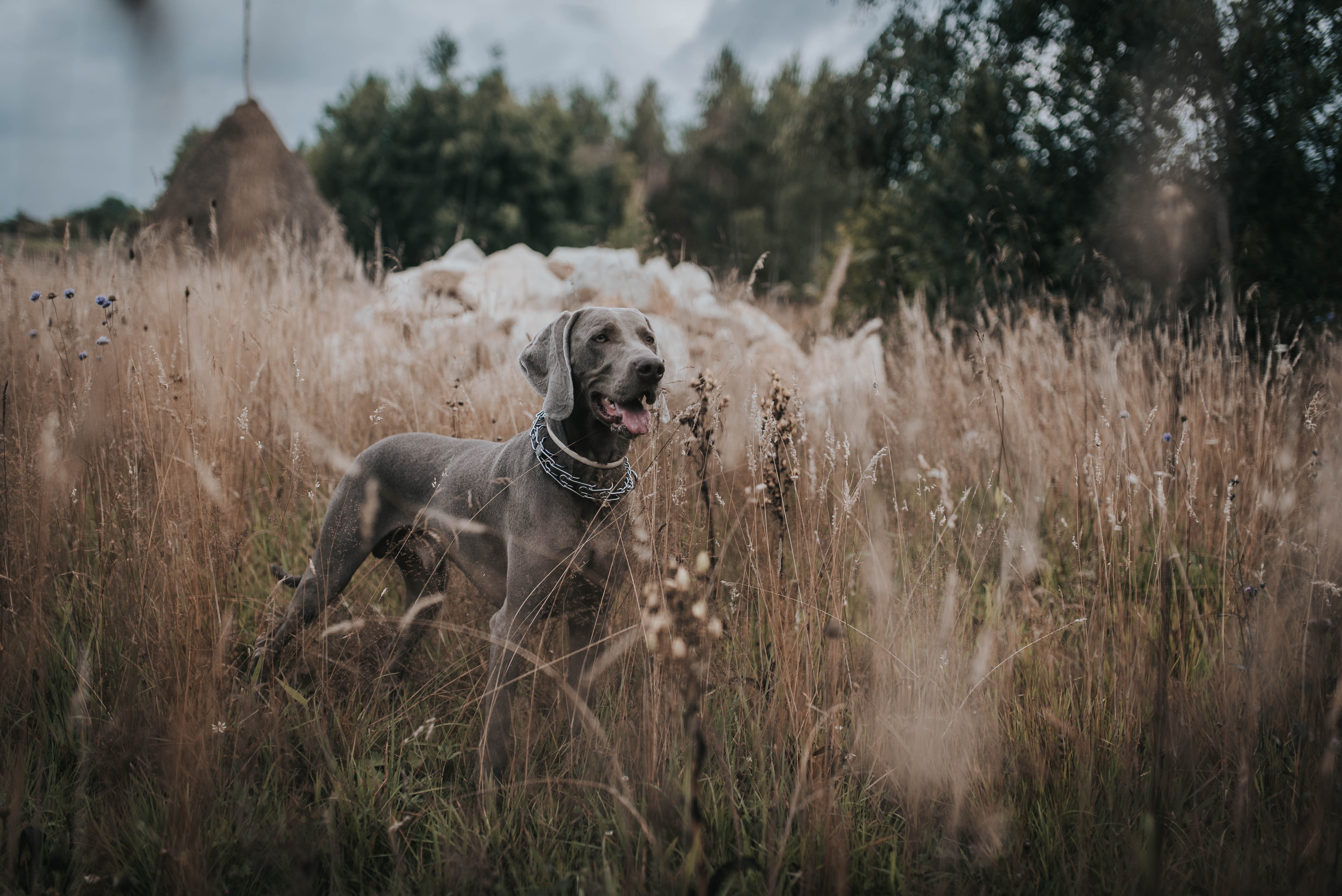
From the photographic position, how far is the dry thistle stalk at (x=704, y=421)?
2145mm

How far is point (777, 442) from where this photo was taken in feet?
7.20

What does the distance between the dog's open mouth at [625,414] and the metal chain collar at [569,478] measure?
0.18 metres

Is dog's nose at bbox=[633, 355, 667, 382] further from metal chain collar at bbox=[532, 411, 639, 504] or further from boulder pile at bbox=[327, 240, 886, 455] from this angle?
boulder pile at bbox=[327, 240, 886, 455]

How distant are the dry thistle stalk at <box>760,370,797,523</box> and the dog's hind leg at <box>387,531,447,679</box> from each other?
1.17 meters

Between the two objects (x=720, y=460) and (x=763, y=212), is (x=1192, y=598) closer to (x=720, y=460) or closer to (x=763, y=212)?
(x=720, y=460)

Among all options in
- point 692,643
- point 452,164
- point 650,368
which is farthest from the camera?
point 452,164

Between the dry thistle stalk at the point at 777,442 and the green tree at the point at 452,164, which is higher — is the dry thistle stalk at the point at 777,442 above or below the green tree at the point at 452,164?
below

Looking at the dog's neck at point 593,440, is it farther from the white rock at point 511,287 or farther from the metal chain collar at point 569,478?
the white rock at point 511,287

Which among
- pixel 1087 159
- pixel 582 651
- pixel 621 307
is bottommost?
pixel 582 651

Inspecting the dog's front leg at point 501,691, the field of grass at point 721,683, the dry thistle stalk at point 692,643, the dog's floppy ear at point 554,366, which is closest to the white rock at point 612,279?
the field of grass at point 721,683

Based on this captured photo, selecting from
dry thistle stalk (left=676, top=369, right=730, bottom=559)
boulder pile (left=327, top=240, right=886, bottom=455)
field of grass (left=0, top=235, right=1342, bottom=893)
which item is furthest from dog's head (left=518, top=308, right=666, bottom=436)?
boulder pile (left=327, top=240, right=886, bottom=455)

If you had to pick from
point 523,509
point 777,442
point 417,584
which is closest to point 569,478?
point 523,509

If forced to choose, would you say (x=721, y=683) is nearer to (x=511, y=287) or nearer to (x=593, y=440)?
(x=593, y=440)

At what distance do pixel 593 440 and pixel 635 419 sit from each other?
27cm
